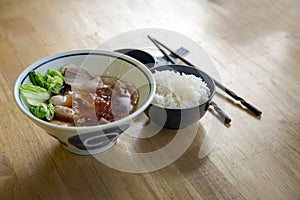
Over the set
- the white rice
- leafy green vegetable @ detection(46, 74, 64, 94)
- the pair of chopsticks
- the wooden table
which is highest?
leafy green vegetable @ detection(46, 74, 64, 94)

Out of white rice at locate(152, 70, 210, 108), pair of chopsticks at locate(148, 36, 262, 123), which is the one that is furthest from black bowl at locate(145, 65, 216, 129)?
pair of chopsticks at locate(148, 36, 262, 123)

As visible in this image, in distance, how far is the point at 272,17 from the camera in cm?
183

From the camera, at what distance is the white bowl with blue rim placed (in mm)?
910

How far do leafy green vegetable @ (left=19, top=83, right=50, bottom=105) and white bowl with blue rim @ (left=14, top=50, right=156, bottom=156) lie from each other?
16 millimetres

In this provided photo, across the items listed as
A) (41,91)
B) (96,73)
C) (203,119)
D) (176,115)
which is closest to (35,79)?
(41,91)

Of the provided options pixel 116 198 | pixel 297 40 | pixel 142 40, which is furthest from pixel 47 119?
pixel 297 40

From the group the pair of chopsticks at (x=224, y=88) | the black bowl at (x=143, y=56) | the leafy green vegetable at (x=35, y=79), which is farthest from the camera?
the black bowl at (x=143, y=56)

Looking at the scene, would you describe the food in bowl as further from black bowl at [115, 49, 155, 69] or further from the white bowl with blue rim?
black bowl at [115, 49, 155, 69]

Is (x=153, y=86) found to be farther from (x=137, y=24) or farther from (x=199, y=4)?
(x=199, y=4)

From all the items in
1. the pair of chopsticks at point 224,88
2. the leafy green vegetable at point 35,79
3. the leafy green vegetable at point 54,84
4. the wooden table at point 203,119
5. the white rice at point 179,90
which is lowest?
the wooden table at point 203,119

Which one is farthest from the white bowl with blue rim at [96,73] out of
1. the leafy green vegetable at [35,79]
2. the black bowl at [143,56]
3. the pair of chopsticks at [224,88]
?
the pair of chopsticks at [224,88]

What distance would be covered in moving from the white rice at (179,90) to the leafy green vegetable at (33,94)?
1.05 ft

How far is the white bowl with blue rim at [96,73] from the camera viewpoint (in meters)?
0.91

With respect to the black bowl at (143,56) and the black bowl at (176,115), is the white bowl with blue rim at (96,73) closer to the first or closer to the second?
the black bowl at (176,115)
